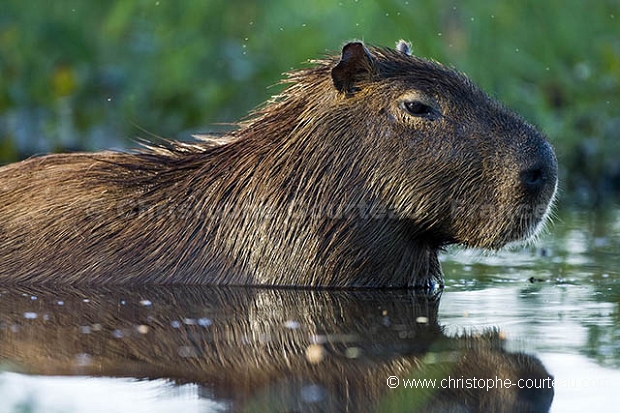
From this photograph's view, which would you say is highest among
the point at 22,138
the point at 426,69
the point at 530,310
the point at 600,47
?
the point at 600,47

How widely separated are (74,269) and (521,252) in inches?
101

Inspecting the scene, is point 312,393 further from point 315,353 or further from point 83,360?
point 83,360

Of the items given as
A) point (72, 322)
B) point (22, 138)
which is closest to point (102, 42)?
point (22, 138)

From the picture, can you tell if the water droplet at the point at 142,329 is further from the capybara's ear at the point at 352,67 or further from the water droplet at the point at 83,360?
the capybara's ear at the point at 352,67

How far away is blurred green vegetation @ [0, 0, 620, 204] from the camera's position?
9039 mm

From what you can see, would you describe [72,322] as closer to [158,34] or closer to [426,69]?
[426,69]

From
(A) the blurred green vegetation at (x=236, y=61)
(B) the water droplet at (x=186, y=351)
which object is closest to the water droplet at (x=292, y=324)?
(B) the water droplet at (x=186, y=351)

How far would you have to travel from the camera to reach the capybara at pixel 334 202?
17.0ft

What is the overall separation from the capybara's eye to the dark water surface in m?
0.77

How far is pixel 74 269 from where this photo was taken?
5.20m

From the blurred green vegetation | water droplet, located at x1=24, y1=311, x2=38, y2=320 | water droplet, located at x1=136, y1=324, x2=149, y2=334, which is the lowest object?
water droplet, located at x1=136, y1=324, x2=149, y2=334

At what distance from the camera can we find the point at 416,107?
17.1 feet

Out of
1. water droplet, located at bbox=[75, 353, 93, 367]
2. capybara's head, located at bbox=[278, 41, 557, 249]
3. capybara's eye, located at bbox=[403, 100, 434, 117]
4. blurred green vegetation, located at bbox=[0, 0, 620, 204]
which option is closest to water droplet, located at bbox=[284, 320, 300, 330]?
water droplet, located at bbox=[75, 353, 93, 367]

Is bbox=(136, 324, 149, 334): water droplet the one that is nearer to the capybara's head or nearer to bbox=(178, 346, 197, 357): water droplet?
bbox=(178, 346, 197, 357): water droplet
